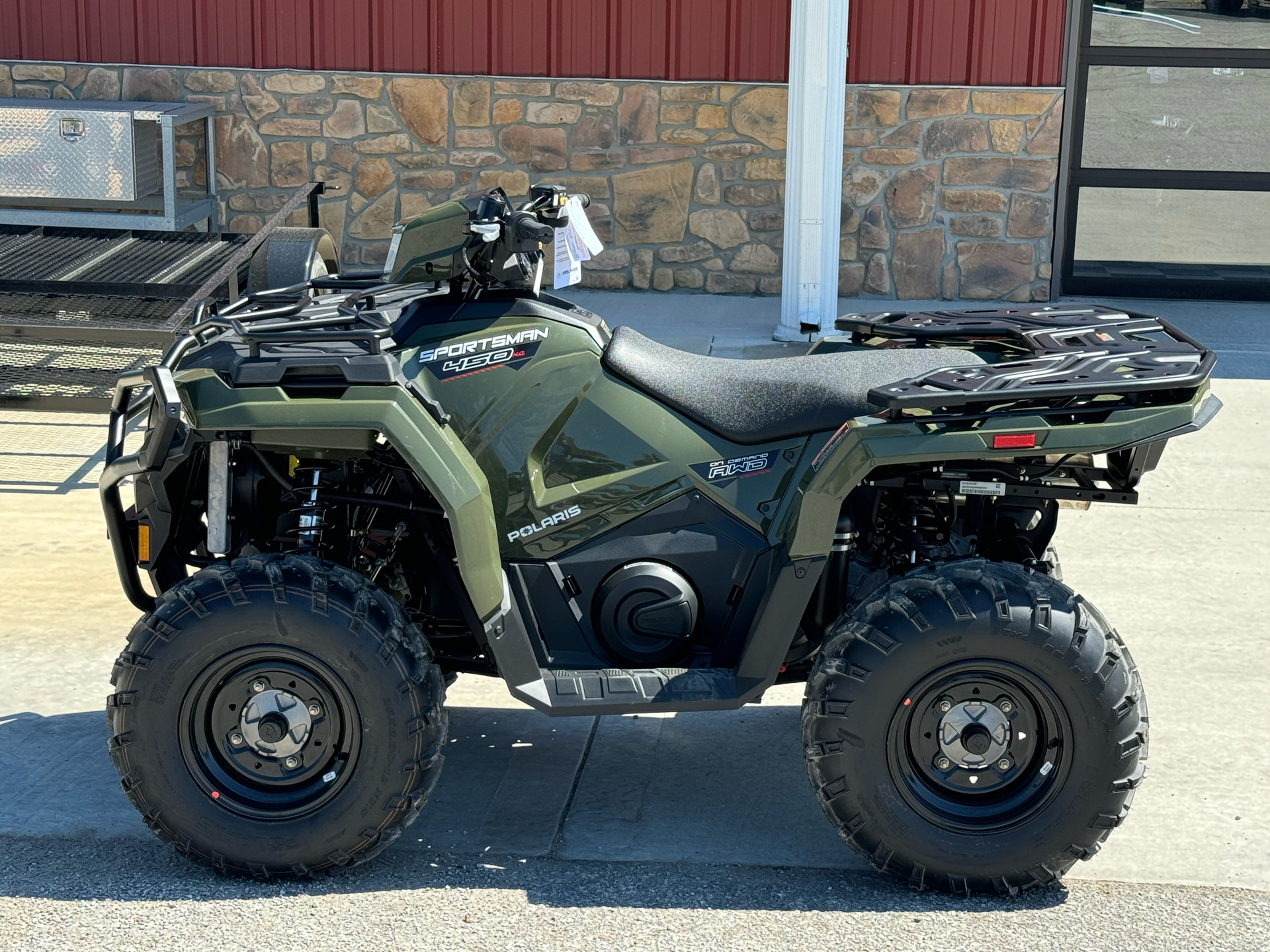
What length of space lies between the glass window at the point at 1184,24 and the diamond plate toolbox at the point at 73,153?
6.01 m

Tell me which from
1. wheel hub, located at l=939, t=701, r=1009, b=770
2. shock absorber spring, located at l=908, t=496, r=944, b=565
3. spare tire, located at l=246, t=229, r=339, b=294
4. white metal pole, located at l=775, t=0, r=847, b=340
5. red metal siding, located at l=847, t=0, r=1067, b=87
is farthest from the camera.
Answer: red metal siding, located at l=847, t=0, r=1067, b=87

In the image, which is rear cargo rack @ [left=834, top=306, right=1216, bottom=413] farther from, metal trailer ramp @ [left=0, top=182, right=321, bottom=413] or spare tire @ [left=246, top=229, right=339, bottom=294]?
metal trailer ramp @ [left=0, top=182, right=321, bottom=413]

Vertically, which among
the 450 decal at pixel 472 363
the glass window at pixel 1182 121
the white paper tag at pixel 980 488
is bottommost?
the white paper tag at pixel 980 488

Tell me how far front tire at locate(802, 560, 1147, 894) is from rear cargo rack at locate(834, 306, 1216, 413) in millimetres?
428

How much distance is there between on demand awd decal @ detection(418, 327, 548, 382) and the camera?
3719 millimetres

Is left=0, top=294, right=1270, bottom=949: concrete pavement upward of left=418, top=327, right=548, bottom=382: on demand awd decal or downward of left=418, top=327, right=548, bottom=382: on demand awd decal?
downward

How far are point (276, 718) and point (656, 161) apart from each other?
6965 mm

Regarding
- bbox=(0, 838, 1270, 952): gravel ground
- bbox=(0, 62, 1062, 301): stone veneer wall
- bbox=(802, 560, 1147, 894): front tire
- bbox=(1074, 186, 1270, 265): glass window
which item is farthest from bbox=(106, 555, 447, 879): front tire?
bbox=(1074, 186, 1270, 265): glass window

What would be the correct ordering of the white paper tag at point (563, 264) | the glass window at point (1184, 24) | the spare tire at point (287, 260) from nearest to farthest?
the white paper tag at point (563, 264)
the spare tire at point (287, 260)
the glass window at point (1184, 24)

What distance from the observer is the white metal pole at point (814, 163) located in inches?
333

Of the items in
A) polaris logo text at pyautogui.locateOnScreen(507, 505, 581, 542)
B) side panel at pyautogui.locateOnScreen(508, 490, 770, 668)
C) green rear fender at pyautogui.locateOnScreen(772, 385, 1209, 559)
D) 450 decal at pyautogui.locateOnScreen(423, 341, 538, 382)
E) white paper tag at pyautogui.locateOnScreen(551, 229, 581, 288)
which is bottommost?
side panel at pyautogui.locateOnScreen(508, 490, 770, 668)

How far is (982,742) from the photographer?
11.5ft

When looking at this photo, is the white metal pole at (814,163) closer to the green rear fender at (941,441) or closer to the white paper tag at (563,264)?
the white paper tag at (563,264)

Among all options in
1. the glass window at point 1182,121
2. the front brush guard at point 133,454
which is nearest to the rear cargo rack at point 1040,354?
the front brush guard at point 133,454
